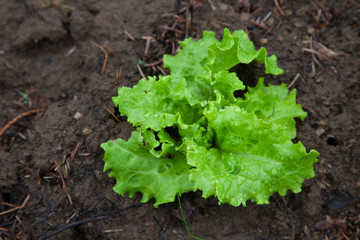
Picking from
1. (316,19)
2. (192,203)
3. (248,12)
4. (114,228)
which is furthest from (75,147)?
(316,19)

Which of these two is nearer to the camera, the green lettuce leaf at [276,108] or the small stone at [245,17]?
the green lettuce leaf at [276,108]

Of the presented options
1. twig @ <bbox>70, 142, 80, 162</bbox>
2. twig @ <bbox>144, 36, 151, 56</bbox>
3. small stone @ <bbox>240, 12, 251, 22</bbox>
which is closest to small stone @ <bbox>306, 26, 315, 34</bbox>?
small stone @ <bbox>240, 12, 251, 22</bbox>

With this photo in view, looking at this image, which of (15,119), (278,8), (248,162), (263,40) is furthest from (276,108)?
(15,119)

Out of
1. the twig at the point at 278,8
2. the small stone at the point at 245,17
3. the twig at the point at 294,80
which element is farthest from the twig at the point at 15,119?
the twig at the point at 278,8

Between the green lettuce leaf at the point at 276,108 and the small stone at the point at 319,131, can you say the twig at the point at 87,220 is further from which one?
the small stone at the point at 319,131

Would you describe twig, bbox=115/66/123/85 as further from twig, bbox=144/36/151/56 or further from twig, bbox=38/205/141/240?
twig, bbox=38/205/141/240

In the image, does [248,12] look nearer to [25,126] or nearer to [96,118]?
[96,118]

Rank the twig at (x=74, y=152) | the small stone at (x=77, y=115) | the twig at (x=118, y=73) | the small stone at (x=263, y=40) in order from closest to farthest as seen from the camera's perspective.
→ the twig at (x=74, y=152) → the small stone at (x=77, y=115) → the twig at (x=118, y=73) → the small stone at (x=263, y=40)
